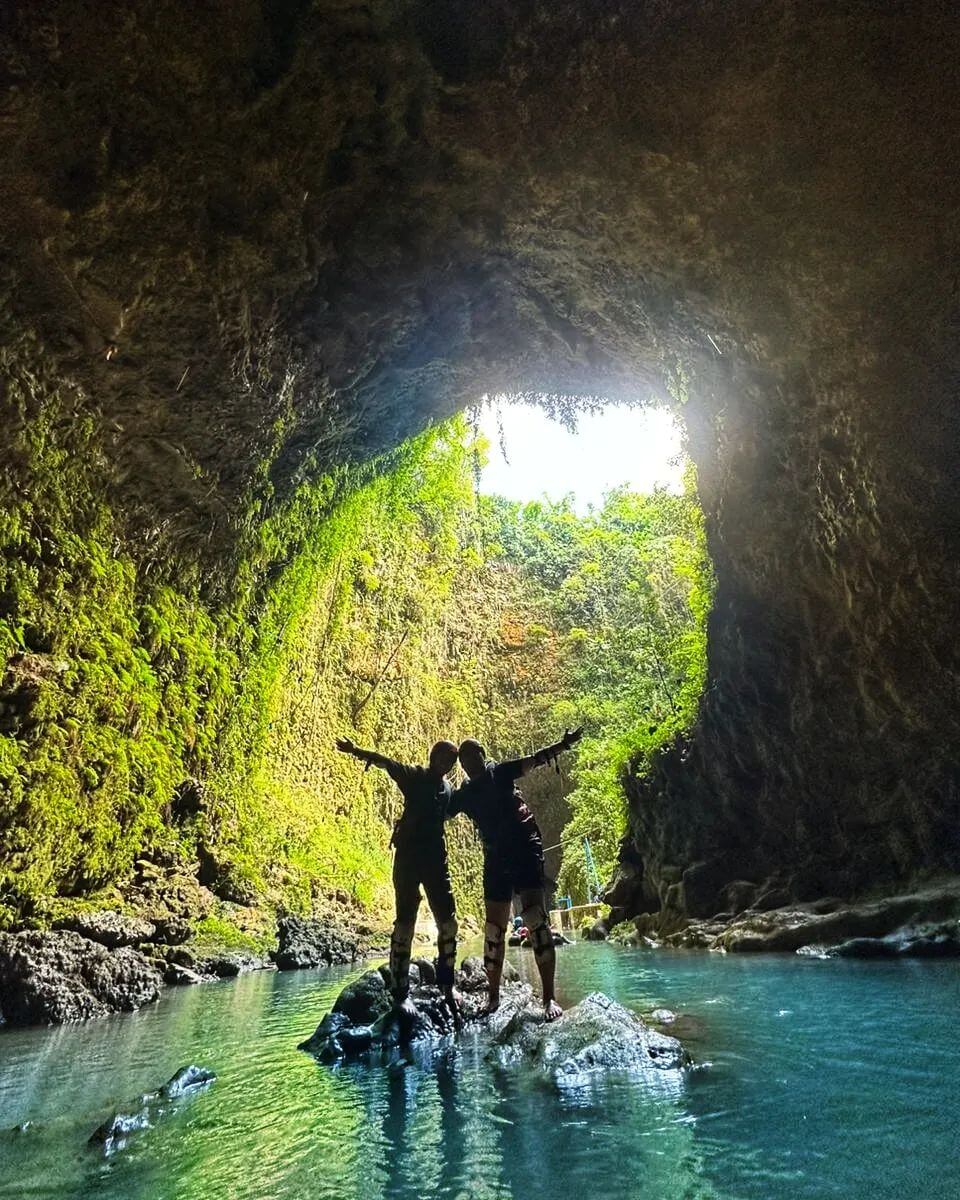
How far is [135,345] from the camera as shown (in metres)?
7.19

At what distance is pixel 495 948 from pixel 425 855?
2.24 ft

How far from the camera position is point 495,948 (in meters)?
4.27

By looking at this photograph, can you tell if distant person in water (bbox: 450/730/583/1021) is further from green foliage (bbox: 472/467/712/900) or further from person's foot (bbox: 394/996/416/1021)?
green foliage (bbox: 472/467/712/900)

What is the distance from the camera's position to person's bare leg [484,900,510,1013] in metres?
4.21

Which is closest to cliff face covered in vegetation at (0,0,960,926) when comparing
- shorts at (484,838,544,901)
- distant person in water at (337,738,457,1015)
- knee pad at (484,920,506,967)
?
distant person in water at (337,738,457,1015)

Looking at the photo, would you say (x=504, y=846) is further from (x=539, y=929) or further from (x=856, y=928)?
(x=856, y=928)

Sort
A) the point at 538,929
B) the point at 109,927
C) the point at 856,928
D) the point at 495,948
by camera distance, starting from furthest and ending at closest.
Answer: the point at 109,927 < the point at 856,928 < the point at 495,948 < the point at 538,929

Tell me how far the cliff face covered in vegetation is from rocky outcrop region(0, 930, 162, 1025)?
609 mm

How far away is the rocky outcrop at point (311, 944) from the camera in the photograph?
10.9 metres

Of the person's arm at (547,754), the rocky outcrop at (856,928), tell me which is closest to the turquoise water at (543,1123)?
the person's arm at (547,754)

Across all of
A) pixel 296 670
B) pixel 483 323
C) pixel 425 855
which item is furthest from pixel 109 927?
pixel 296 670

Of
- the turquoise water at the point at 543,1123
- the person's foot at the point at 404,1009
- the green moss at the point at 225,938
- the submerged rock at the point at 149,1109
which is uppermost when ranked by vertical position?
the green moss at the point at 225,938

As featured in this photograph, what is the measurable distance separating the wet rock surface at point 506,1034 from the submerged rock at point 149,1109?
0.60 metres

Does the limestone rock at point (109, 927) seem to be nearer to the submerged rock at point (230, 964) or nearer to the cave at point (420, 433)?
the cave at point (420, 433)
